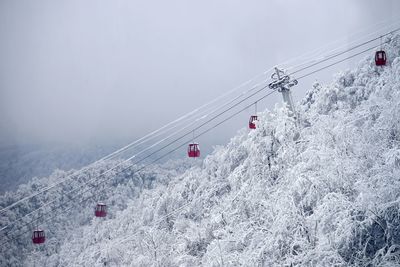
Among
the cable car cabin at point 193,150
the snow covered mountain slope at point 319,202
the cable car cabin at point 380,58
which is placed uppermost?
the cable car cabin at point 380,58

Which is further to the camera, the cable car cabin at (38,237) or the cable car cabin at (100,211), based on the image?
the cable car cabin at (38,237)

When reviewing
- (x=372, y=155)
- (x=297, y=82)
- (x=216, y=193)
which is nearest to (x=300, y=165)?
(x=372, y=155)

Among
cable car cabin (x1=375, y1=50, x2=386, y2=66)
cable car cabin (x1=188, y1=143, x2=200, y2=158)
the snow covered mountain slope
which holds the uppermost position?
cable car cabin (x1=375, y1=50, x2=386, y2=66)

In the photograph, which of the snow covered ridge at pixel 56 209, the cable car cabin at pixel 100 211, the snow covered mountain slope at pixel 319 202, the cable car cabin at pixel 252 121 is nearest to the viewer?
the snow covered mountain slope at pixel 319 202

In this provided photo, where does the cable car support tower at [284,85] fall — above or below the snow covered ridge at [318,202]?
above

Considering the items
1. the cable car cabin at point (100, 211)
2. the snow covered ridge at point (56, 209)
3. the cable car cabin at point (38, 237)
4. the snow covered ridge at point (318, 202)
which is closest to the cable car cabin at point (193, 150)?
the snow covered ridge at point (318, 202)

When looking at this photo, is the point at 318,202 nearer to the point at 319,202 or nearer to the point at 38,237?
the point at 319,202

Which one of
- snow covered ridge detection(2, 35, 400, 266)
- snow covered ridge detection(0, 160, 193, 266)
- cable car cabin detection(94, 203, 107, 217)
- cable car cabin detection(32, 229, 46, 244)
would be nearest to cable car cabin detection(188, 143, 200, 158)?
snow covered ridge detection(2, 35, 400, 266)

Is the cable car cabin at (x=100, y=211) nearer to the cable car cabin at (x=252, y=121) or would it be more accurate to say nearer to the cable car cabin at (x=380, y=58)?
the cable car cabin at (x=252, y=121)

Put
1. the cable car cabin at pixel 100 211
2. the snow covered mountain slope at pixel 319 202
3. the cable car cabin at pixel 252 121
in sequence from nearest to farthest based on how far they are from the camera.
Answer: the snow covered mountain slope at pixel 319 202, the cable car cabin at pixel 252 121, the cable car cabin at pixel 100 211

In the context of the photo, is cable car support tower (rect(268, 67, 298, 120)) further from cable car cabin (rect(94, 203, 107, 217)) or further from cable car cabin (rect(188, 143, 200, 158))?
cable car cabin (rect(94, 203, 107, 217))

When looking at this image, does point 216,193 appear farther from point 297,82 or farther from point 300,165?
point 300,165

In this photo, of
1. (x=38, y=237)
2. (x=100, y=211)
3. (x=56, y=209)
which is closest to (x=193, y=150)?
(x=100, y=211)

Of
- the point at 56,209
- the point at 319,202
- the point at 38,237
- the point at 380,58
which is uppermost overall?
the point at 56,209
